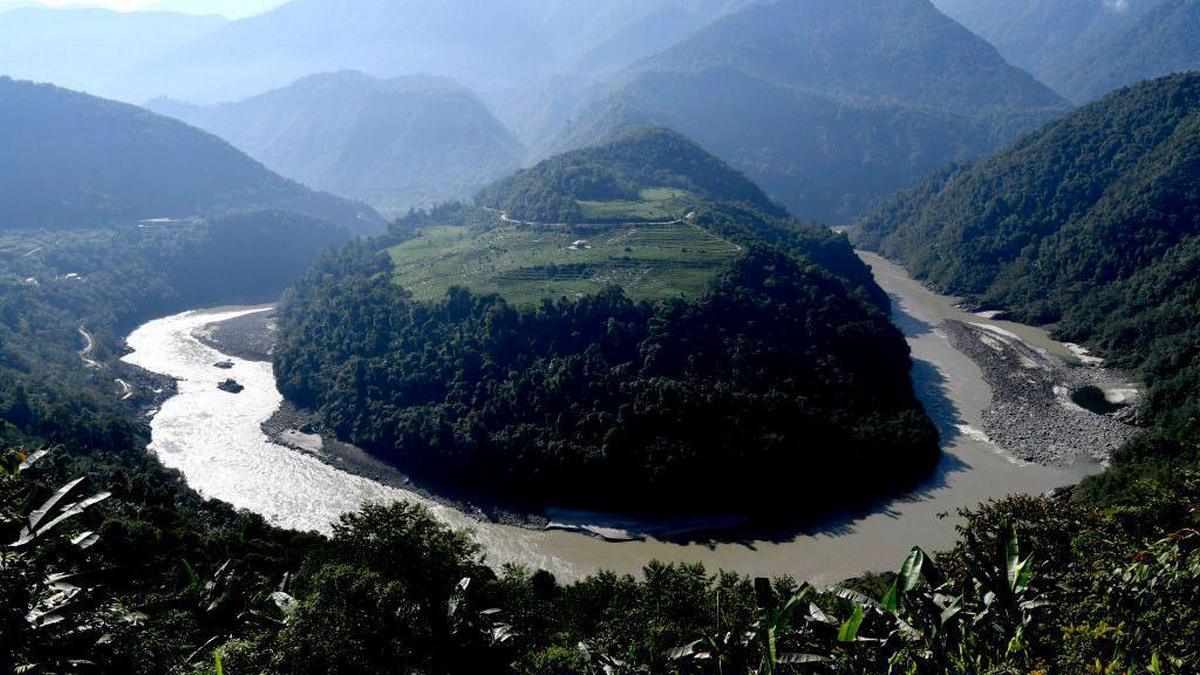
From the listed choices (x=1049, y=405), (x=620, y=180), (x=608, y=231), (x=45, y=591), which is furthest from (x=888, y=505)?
(x=620, y=180)

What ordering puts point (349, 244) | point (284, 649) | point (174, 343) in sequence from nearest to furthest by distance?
point (284, 649) < point (174, 343) < point (349, 244)

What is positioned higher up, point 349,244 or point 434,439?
point 349,244

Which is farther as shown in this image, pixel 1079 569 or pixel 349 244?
pixel 349 244

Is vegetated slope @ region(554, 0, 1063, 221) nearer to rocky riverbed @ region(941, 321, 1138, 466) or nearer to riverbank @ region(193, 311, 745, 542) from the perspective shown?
rocky riverbed @ region(941, 321, 1138, 466)

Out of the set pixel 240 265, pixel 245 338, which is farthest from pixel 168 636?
pixel 240 265

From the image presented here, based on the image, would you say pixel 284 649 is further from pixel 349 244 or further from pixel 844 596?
pixel 349 244

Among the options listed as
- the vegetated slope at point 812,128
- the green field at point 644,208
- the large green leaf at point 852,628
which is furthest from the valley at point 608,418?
the vegetated slope at point 812,128
